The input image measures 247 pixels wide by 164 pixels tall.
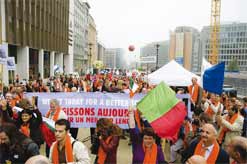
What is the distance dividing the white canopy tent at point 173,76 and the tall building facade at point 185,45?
92697mm

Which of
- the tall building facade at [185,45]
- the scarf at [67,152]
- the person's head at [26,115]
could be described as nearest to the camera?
the scarf at [67,152]

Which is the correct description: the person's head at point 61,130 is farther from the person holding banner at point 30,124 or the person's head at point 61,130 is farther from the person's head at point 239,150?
the person's head at point 239,150

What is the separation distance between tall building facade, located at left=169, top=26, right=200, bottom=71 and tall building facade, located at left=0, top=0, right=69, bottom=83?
6527 centimetres

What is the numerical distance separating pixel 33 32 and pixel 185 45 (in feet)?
339

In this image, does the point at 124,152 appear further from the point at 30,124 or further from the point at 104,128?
the point at 104,128

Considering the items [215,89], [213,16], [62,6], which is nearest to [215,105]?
[215,89]

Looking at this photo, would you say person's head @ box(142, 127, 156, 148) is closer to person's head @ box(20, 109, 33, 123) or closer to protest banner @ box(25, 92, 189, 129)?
person's head @ box(20, 109, 33, 123)

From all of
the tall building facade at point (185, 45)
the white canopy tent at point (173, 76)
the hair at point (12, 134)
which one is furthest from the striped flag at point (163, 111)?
the tall building facade at point (185, 45)

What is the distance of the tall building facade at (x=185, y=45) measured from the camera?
115 meters

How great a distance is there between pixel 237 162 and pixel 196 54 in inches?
5568

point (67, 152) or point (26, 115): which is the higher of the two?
point (26, 115)

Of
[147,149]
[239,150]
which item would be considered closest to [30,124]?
[147,149]

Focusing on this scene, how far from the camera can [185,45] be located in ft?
416

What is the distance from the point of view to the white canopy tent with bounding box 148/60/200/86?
463 inches
